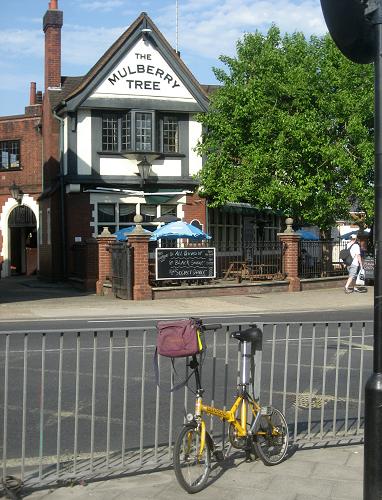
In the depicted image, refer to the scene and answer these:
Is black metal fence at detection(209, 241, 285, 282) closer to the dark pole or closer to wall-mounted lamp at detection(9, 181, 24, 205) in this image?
wall-mounted lamp at detection(9, 181, 24, 205)

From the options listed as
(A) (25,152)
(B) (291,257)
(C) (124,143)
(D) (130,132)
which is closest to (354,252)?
(B) (291,257)

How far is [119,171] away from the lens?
2738 centimetres

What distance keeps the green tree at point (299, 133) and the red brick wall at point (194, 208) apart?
1.62m

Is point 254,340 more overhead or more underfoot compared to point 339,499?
more overhead

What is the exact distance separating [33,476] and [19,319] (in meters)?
11.5

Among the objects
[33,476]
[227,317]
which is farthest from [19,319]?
[33,476]

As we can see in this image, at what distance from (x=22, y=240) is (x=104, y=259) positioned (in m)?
15.2

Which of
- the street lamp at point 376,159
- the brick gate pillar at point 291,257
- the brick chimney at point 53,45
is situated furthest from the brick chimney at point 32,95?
the street lamp at point 376,159

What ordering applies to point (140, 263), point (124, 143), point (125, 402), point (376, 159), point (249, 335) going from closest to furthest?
point (376, 159)
point (249, 335)
point (125, 402)
point (140, 263)
point (124, 143)

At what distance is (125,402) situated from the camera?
5.50 metres

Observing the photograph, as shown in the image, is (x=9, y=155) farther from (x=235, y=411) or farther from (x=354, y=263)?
(x=235, y=411)

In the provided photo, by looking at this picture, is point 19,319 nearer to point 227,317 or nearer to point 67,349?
point 227,317

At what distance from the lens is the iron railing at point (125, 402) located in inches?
204

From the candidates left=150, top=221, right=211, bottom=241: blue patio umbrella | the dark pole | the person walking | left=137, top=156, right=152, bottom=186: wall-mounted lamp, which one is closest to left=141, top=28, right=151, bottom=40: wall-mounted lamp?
left=137, top=156, right=152, bottom=186: wall-mounted lamp
